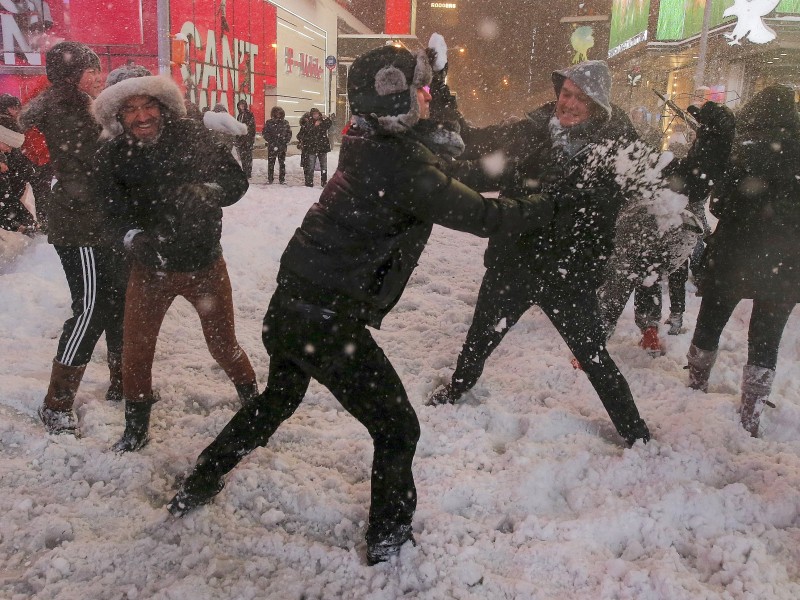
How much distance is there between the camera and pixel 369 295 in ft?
7.49

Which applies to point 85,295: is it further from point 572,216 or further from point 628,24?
point 628,24

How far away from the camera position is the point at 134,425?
3.18 m

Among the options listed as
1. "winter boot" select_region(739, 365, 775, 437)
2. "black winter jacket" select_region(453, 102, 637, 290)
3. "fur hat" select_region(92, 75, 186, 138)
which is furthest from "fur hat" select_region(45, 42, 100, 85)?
"winter boot" select_region(739, 365, 775, 437)

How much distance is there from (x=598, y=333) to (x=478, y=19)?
72877 millimetres

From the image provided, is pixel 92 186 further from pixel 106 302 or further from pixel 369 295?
pixel 369 295

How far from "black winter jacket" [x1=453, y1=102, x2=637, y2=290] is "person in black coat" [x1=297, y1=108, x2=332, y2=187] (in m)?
12.1

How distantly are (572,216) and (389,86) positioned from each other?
1.23 m

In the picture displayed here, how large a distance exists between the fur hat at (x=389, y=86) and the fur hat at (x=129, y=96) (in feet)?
3.81

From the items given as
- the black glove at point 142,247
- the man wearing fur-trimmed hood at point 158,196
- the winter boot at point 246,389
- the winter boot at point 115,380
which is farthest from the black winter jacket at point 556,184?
the winter boot at point 115,380

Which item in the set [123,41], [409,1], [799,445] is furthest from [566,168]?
[409,1]

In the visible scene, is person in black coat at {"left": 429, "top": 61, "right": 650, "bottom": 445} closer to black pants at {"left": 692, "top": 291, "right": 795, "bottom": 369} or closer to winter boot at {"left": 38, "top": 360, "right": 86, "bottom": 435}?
black pants at {"left": 692, "top": 291, "right": 795, "bottom": 369}

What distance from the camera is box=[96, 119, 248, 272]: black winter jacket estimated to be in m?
2.84

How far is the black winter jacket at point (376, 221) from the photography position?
83.1 inches

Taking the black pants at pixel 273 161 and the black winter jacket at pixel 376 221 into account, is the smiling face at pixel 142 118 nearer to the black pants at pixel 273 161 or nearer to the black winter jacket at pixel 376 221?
the black winter jacket at pixel 376 221
